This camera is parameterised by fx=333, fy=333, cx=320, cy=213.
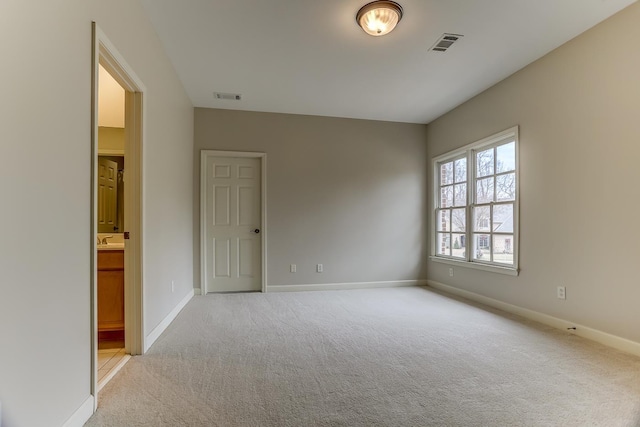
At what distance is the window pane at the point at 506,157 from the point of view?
152 inches

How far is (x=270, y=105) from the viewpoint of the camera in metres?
4.78

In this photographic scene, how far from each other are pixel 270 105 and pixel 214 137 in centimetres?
95

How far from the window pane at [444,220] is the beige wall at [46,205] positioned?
4558 mm

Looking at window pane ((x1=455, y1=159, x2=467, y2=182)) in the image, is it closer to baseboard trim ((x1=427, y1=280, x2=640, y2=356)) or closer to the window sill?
the window sill

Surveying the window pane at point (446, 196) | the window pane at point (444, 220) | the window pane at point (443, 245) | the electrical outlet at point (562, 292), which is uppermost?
the window pane at point (446, 196)

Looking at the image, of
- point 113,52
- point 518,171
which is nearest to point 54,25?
point 113,52

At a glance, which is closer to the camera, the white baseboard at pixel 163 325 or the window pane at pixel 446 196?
the white baseboard at pixel 163 325

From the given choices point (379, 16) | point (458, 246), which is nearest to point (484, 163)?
point (458, 246)

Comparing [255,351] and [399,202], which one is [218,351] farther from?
[399,202]

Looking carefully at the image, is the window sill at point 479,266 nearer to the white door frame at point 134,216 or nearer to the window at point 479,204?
the window at point 479,204

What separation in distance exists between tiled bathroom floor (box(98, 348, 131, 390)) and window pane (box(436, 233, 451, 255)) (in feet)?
14.3

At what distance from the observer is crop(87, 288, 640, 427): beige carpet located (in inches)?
69.3

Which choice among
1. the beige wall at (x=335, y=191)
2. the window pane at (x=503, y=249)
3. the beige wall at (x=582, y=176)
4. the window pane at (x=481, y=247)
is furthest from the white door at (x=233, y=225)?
the beige wall at (x=582, y=176)

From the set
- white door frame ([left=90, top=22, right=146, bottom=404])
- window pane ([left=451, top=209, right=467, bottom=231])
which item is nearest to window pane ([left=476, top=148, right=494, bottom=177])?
window pane ([left=451, top=209, right=467, bottom=231])
